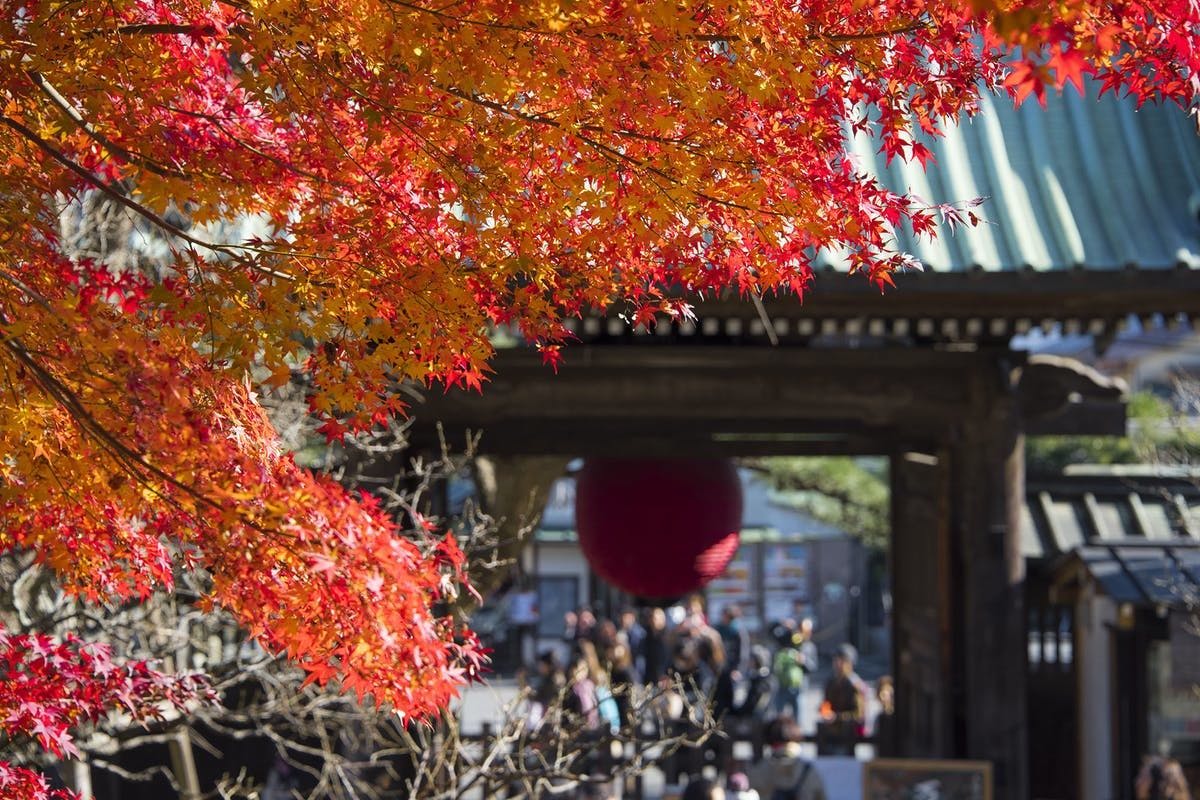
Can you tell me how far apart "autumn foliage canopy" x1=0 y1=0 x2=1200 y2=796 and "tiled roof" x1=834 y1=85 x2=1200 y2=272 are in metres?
3.03

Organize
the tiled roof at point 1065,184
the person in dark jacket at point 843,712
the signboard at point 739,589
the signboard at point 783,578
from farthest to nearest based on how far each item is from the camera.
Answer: the signboard at point 783,578 < the signboard at point 739,589 < the person in dark jacket at point 843,712 < the tiled roof at point 1065,184

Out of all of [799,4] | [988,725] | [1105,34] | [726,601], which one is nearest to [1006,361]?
[988,725]

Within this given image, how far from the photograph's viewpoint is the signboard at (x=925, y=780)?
21.4 ft

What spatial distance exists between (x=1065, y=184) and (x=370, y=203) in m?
4.72

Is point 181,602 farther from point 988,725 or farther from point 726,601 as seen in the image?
point 726,601

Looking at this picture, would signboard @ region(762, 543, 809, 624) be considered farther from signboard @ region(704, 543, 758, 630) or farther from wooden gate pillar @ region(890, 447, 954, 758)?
wooden gate pillar @ region(890, 447, 954, 758)

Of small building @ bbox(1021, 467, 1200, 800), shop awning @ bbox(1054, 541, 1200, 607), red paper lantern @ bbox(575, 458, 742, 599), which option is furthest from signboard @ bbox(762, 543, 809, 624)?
red paper lantern @ bbox(575, 458, 742, 599)

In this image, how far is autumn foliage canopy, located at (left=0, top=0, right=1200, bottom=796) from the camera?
2.54 meters

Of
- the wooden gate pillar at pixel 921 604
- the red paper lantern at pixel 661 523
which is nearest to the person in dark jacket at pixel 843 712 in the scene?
the wooden gate pillar at pixel 921 604

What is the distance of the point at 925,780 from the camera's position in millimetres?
6715

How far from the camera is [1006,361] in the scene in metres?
6.68

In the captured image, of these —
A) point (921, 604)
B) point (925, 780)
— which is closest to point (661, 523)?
point (925, 780)

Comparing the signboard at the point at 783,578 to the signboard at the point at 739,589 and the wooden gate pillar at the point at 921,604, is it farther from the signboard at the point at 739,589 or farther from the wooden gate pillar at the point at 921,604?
the wooden gate pillar at the point at 921,604

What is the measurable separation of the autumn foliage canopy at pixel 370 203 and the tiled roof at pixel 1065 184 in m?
3.03
